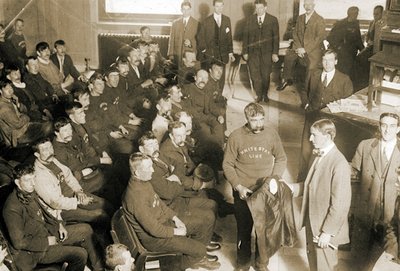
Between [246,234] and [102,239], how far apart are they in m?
1.24

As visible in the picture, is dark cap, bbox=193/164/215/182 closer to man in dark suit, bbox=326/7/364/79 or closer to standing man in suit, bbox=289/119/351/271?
standing man in suit, bbox=289/119/351/271

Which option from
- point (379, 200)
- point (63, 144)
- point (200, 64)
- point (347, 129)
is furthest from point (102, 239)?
point (200, 64)

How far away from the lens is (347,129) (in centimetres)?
552

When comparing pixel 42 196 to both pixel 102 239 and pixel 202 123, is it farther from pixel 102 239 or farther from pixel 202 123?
pixel 202 123

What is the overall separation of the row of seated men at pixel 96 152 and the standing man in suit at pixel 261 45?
68.0 inches

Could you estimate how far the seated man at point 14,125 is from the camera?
5.77m

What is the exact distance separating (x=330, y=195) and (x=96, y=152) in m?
2.84

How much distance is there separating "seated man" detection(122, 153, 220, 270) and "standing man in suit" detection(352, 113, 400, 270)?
1395mm

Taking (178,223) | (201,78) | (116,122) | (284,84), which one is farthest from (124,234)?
(284,84)

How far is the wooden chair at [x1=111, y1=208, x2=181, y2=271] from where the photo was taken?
143 inches

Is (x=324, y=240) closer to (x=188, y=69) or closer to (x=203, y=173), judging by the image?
(x=203, y=173)

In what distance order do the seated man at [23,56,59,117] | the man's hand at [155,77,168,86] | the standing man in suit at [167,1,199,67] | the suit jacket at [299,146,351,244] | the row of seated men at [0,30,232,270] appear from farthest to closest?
the standing man in suit at [167,1,199,67], the man's hand at [155,77,168,86], the seated man at [23,56,59,117], the row of seated men at [0,30,232,270], the suit jacket at [299,146,351,244]

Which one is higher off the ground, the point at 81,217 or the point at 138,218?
the point at 138,218

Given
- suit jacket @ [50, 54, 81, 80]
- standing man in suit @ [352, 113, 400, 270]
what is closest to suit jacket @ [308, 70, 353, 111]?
standing man in suit @ [352, 113, 400, 270]
